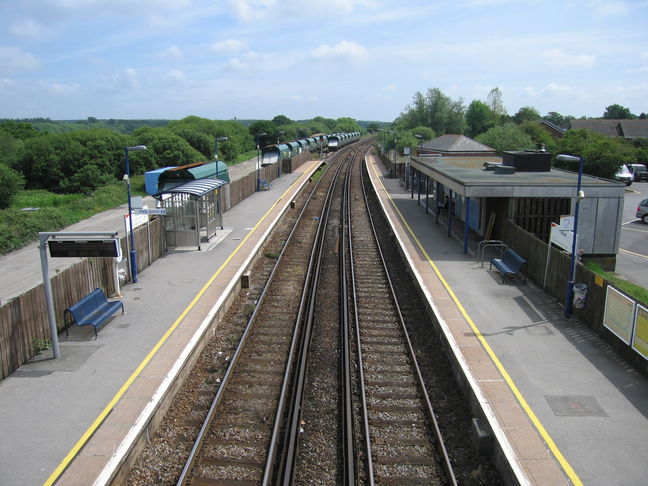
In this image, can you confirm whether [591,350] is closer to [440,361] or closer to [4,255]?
[440,361]

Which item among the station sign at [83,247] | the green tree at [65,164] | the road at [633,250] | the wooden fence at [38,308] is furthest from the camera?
the green tree at [65,164]

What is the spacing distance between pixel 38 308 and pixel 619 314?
11784mm

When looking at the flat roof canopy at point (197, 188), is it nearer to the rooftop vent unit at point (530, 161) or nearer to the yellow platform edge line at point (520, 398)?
the yellow platform edge line at point (520, 398)

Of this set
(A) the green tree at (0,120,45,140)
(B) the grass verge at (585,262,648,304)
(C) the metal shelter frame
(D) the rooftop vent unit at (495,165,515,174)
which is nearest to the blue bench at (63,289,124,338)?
(C) the metal shelter frame

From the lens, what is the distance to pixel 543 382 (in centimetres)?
947

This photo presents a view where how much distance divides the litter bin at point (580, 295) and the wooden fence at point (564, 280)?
87 mm

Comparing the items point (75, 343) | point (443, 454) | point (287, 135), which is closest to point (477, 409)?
point (443, 454)

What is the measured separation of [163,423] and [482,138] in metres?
48.1

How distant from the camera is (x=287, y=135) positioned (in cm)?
11069

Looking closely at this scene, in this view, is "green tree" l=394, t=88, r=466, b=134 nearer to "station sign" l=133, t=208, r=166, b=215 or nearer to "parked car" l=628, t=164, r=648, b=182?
"parked car" l=628, t=164, r=648, b=182

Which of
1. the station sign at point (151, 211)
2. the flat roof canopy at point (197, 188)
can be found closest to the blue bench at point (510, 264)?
the station sign at point (151, 211)

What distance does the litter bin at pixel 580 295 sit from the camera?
39.7 feet

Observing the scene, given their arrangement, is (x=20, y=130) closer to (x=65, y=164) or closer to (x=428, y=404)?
(x=65, y=164)

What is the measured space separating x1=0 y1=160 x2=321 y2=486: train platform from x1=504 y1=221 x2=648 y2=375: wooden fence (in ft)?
28.6
